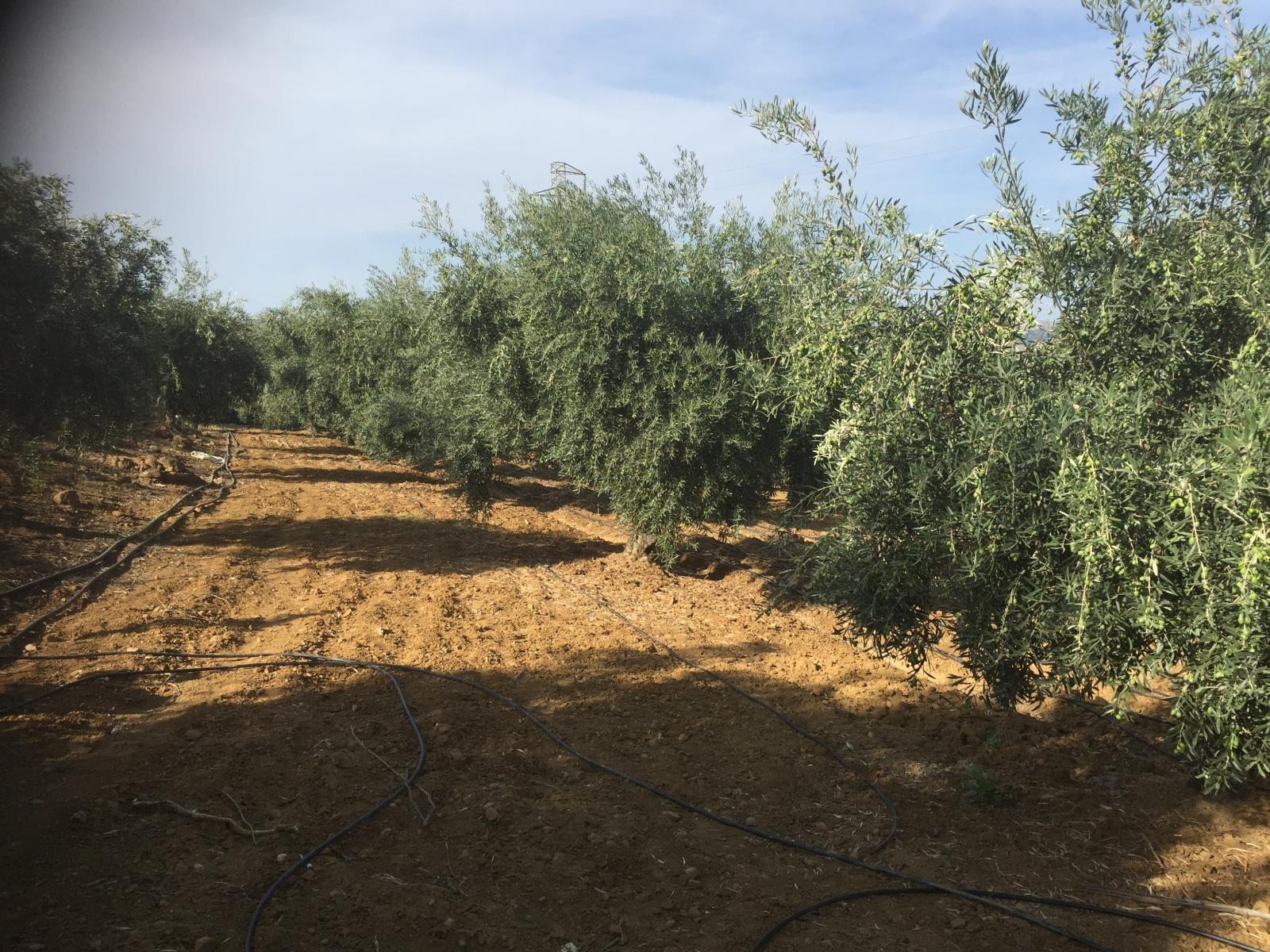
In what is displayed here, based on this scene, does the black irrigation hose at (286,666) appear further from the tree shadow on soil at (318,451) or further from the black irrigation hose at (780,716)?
the tree shadow on soil at (318,451)

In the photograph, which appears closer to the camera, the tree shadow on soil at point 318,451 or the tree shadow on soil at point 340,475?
the tree shadow on soil at point 340,475

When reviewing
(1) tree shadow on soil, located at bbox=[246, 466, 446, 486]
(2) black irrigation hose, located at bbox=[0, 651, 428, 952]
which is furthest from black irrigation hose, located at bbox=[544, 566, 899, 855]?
(1) tree shadow on soil, located at bbox=[246, 466, 446, 486]

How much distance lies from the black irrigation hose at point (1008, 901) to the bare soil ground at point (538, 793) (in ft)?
0.26

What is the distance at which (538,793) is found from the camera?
5.75m

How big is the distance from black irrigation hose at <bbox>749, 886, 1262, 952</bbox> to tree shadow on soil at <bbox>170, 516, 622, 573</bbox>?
867 centimetres

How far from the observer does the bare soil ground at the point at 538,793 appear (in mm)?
4289

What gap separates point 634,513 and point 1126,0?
7991 mm

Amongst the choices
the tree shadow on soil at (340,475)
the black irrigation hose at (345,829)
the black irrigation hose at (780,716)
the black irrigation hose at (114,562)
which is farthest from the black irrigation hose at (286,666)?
the tree shadow on soil at (340,475)

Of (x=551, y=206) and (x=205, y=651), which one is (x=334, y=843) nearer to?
(x=205, y=651)

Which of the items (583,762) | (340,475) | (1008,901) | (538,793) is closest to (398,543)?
(583,762)

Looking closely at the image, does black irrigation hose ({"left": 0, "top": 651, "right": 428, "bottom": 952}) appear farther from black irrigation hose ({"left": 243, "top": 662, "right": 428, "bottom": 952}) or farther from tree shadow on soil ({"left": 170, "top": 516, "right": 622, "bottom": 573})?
tree shadow on soil ({"left": 170, "top": 516, "right": 622, "bottom": 573})

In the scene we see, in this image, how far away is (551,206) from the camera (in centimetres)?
1168

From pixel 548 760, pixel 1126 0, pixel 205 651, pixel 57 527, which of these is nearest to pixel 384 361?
pixel 57 527

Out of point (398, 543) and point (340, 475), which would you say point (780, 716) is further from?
point (340, 475)
